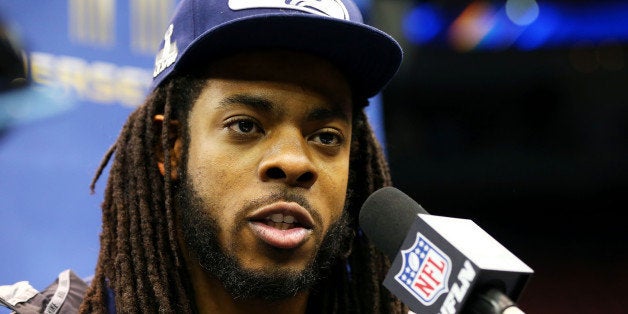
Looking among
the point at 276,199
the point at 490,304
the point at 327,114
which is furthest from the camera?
the point at 327,114

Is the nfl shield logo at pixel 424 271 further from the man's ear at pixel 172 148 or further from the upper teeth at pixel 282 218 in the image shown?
the man's ear at pixel 172 148

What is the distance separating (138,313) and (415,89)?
2.65m

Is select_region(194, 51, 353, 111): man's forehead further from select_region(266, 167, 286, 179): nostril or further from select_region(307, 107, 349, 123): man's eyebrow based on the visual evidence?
select_region(266, 167, 286, 179): nostril

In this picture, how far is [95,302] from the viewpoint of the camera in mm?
1476

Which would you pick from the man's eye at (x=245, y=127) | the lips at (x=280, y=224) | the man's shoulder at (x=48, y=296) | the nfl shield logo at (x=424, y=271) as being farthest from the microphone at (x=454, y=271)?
the man's shoulder at (x=48, y=296)

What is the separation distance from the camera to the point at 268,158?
1.38m

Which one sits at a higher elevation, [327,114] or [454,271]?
[327,114]

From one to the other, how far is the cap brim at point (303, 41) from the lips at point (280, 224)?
30 cm

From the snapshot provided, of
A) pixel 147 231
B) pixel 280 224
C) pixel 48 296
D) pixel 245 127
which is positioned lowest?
pixel 48 296

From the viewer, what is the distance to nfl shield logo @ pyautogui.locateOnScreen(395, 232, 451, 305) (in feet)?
3.23

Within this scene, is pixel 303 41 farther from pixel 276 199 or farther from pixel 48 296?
pixel 48 296

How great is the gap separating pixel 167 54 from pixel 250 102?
233 millimetres

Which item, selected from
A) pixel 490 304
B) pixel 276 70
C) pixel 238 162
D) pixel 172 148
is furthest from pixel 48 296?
pixel 490 304

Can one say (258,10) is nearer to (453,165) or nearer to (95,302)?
(95,302)
